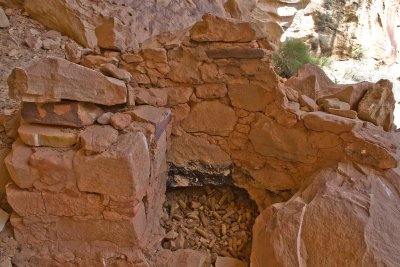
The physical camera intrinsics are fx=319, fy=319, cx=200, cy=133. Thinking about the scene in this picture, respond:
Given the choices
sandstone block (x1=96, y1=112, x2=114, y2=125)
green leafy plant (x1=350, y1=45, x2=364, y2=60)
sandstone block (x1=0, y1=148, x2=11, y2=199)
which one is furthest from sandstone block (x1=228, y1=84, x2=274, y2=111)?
green leafy plant (x1=350, y1=45, x2=364, y2=60)

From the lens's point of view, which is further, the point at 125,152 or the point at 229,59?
the point at 229,59

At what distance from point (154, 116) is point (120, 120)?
0.27 metres

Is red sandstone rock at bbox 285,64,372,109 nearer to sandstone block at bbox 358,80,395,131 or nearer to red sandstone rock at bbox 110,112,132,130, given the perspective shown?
sandstone block at bbox 358,80,395,131

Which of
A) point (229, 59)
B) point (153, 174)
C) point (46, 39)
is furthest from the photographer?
point (46, 39)

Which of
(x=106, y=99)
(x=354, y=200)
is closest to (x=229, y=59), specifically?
(x=106, y=99)

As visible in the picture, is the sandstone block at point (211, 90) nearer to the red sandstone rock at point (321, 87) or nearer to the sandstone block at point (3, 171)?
the red sandstone rock at point (321, 87)

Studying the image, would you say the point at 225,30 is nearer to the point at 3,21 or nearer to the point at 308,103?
the point at 308,103

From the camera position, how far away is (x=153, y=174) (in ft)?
6.40

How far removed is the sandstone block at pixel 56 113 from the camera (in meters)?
1.65

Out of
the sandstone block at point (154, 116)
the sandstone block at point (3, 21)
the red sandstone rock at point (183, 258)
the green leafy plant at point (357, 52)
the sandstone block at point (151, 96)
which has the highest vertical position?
the green leafy plant at point (357, 52)

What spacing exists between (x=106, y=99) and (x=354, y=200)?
147 cm

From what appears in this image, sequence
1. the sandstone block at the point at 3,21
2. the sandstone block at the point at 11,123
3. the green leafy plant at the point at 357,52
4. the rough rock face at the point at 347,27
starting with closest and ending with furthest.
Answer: the sandstone block at the point at 11,123 < the sandstone block at the point at 3,21 < the rough rock face at the point at 347,27 < the green leafy plant at the point at 357,52

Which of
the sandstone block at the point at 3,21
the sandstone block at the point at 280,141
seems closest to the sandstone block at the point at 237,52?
the sandstone block at the point at 280,141

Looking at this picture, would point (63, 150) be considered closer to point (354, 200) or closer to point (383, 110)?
point (354, 200)
